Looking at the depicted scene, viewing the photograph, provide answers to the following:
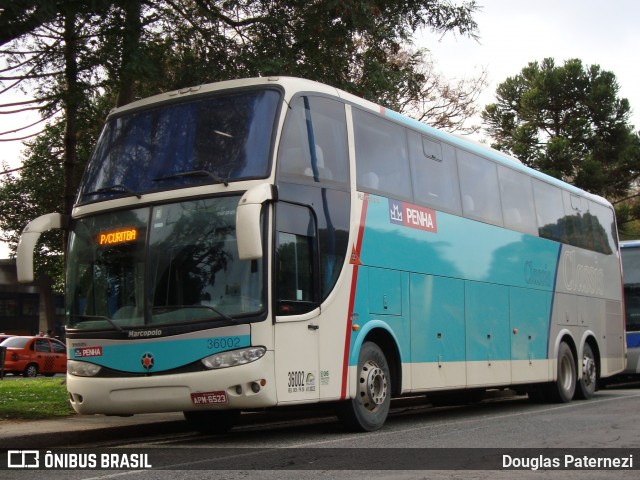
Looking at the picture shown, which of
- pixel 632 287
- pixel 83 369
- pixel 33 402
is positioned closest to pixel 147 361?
pixel 83 369

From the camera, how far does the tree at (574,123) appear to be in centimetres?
3962

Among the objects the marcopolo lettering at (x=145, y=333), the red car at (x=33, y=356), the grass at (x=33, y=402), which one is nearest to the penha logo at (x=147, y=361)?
the marcopolo lettering at (x=145, y=333)

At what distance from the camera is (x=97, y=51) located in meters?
12.3

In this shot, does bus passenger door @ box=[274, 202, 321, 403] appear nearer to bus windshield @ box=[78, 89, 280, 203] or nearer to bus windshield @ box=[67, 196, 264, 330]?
bus windshield @ box=[67, 196, 264, 330]

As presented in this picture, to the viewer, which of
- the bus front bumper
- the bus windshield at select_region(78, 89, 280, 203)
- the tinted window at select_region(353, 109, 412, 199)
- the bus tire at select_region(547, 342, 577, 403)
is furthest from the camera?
the bus tire at select_region(547, 342, 577, 403)

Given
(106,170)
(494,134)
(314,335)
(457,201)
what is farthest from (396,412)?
(494,134)

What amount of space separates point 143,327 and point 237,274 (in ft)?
3.93

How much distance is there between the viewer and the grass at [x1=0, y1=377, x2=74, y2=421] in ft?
43.5

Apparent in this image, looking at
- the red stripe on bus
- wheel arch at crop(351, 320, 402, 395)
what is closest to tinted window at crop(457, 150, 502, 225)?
wheel arch at crop(351, 320, 402, 395)

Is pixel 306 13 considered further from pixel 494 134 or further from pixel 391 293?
pixel 494 134

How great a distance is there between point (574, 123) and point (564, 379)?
23.9 m

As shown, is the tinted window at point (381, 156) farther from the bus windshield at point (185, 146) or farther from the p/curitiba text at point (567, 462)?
the p/curitiba text at point (567, 462)

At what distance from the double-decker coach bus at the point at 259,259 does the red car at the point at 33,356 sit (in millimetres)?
25202

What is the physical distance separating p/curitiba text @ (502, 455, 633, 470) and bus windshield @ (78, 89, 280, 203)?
12.7 ft
